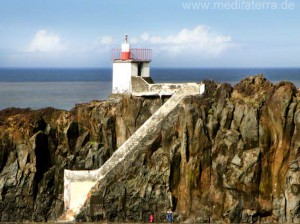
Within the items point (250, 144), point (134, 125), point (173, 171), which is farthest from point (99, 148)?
point (250, 144)

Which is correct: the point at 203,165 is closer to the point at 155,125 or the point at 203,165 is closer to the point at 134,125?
the point at 155,125

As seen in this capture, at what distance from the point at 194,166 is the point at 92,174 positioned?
6.48 metres

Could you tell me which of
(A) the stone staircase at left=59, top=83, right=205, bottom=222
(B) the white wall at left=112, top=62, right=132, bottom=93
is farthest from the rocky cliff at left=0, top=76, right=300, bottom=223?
(B) the white wall at left=112, top=62, right=132, bottom=93

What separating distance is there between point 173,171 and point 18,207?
10314mm

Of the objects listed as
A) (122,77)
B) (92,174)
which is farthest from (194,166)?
(122,77)

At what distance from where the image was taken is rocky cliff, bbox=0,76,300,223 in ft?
130

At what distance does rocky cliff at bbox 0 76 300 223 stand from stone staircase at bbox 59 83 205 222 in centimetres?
52

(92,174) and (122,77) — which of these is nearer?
(92,174)

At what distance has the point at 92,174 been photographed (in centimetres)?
4188

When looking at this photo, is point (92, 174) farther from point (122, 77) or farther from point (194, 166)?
point (122, 77)

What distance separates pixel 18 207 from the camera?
42.8m

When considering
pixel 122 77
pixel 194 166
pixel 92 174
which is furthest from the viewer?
pixel 122 77

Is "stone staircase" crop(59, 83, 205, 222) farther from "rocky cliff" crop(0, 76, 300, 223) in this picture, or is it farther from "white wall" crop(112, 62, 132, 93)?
"white wall" crop(112, 62, 132, 93)

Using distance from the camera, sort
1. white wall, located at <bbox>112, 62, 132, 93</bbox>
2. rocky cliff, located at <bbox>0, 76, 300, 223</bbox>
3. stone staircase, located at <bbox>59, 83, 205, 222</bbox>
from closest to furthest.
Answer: rocky cliff, located at <bbox>0, 76, 300, 223</bbox>, stone staircase, located at <bbox>59, 83, 205, 222</bbox>, white wall, located at <bbox>112, 62, 132, 93</bbox>
